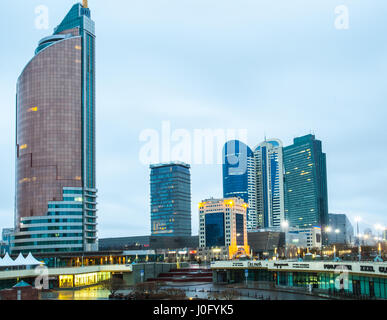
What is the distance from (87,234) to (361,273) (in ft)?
461

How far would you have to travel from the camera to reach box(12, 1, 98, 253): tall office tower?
7018 inches

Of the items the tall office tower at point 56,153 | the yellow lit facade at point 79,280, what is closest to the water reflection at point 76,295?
the yellow lit facade at point 79,280

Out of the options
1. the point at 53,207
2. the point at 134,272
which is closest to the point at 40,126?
the point at 53,207

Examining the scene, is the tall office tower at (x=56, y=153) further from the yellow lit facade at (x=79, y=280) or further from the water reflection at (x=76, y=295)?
the water reflection at (x=76, y=295)

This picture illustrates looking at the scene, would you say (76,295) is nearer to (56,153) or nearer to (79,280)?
(79,280)

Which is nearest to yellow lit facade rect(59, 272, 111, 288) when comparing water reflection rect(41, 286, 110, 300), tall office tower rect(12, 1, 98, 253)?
water reflection rect(41, 286, 110, 300)

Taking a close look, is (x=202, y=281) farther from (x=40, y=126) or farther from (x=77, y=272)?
(x=40, y=126)

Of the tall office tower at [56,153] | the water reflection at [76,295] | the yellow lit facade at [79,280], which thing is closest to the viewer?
the water reflection at [76,295]

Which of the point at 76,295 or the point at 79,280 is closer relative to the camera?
the point at 76,295

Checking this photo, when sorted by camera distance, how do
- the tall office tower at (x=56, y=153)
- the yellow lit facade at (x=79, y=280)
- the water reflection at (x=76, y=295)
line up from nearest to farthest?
1. the water reflection at (x=76, y=295)
2. the yellow lit facade at (x=79, y=280)
3. the tall office tower at (x=56, y=153)

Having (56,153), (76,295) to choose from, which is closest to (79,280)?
(76,295)

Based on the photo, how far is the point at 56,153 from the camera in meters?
183

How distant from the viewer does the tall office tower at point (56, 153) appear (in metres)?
178

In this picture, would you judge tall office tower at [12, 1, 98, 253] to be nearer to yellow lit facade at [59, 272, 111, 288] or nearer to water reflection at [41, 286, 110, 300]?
yellow lit facade at [59, 272, 111, 288]
